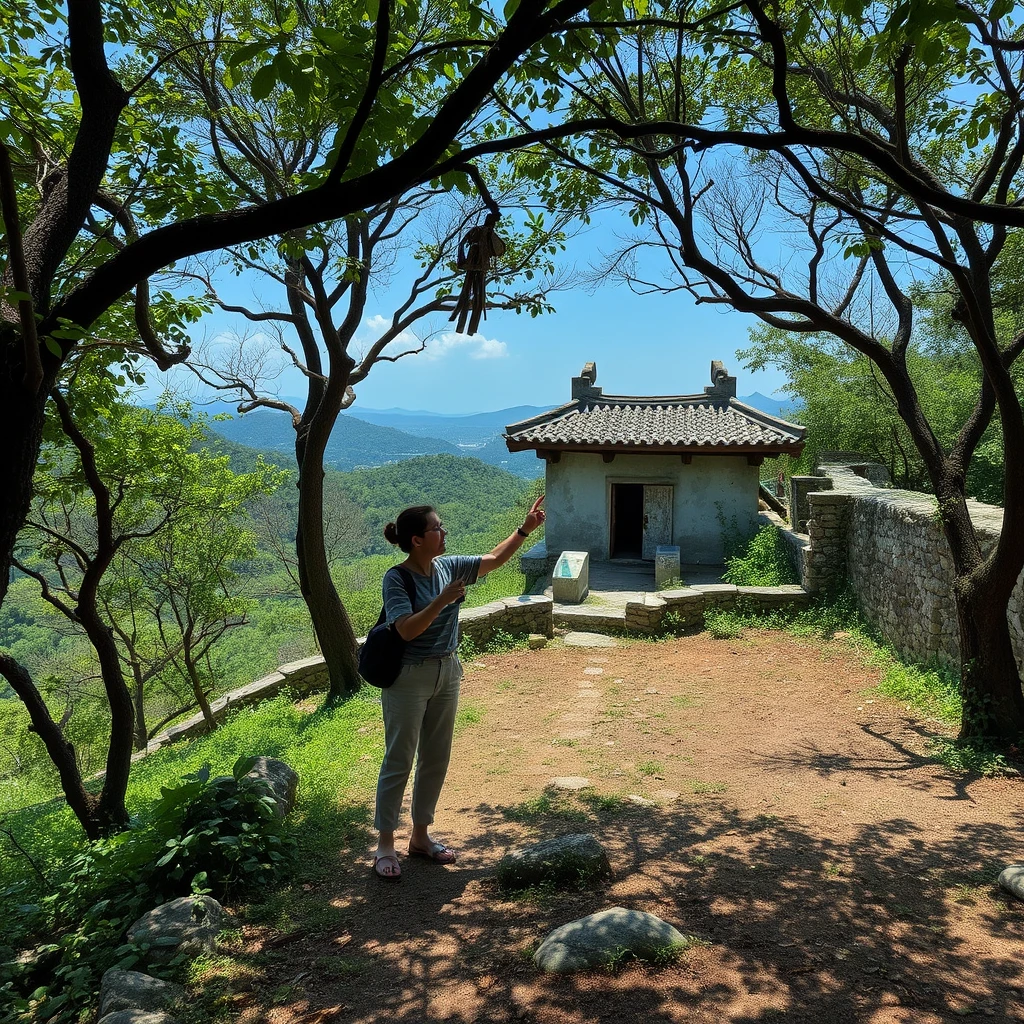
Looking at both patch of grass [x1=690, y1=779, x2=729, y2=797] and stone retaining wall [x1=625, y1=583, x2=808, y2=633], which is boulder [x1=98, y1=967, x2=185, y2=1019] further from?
stone retaining wall [x1=625, y1=583, x2=808, y2=633]

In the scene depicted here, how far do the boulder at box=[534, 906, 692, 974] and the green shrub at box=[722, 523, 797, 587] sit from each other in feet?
31.3

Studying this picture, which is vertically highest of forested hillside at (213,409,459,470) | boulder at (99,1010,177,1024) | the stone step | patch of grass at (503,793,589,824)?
forested hillside at (213,409,459,470)

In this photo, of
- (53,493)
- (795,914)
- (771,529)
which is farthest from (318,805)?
(771,529)

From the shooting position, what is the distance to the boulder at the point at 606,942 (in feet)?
8.56

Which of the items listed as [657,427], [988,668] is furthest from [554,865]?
[657,427]

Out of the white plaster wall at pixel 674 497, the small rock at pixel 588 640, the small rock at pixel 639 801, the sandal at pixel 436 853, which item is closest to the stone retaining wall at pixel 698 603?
the small rock at pixel 588 640

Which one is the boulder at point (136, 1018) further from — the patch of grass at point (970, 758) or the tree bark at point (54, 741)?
the patch of grass at point (970, 758)

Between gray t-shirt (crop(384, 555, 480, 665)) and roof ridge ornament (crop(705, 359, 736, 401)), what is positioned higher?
roof ridge ornament (crop(705, 359, 736, 401))

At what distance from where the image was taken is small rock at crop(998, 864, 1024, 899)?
3141 millimetres

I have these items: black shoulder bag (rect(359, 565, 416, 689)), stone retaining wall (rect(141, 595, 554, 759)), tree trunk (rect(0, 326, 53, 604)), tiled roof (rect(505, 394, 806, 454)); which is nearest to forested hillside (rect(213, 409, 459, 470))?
tiled roof (rect(505, 394, 806, 454))

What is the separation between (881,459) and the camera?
54.4 ft

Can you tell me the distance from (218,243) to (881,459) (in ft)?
55.9

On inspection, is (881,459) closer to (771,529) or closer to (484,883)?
(771,529)

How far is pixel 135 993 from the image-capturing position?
257 cm
